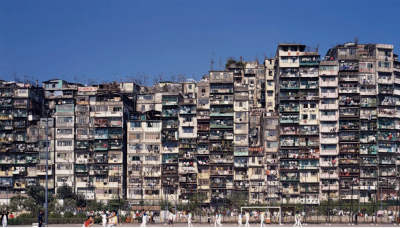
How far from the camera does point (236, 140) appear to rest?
11562 cm

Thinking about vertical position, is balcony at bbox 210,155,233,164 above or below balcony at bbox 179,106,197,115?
below

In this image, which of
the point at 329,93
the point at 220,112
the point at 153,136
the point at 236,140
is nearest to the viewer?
the point at 236,140

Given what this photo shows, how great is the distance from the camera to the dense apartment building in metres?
114

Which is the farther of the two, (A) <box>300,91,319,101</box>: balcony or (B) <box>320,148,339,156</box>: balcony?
(A) <box>300,91,319,101</box>: balcony

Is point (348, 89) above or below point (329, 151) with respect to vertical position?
above

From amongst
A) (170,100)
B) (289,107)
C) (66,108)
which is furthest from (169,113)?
(289,107)

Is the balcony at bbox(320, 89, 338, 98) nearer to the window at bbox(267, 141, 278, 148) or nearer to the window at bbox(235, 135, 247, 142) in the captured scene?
the window at bbox(267, 141, 278, 148)

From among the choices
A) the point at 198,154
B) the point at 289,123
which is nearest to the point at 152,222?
the point at 198,154

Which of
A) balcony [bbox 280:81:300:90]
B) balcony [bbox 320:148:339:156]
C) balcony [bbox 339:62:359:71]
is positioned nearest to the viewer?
balcony [bbox 320:148:339:156]

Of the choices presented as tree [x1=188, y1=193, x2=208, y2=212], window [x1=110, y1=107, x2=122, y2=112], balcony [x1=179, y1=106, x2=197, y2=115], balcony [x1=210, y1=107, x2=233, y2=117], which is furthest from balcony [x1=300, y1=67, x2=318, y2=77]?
window [x1=110, y1=107, x2=122, y2=112]

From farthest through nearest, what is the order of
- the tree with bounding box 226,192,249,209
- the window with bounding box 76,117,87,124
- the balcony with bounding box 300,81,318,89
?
the balcony with bounding box 300,81,318,89
the window with bounding box 76,117,87,124
the tree with bounding box 226,192,249,209

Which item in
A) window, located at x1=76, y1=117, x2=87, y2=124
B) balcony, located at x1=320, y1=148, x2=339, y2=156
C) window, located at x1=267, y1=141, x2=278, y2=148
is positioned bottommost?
balcony, located at x1=320, y1=148, x2=339, y2=156

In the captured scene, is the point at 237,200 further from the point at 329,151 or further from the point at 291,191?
the point at 329,151

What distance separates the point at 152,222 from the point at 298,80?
4655 centimetres
